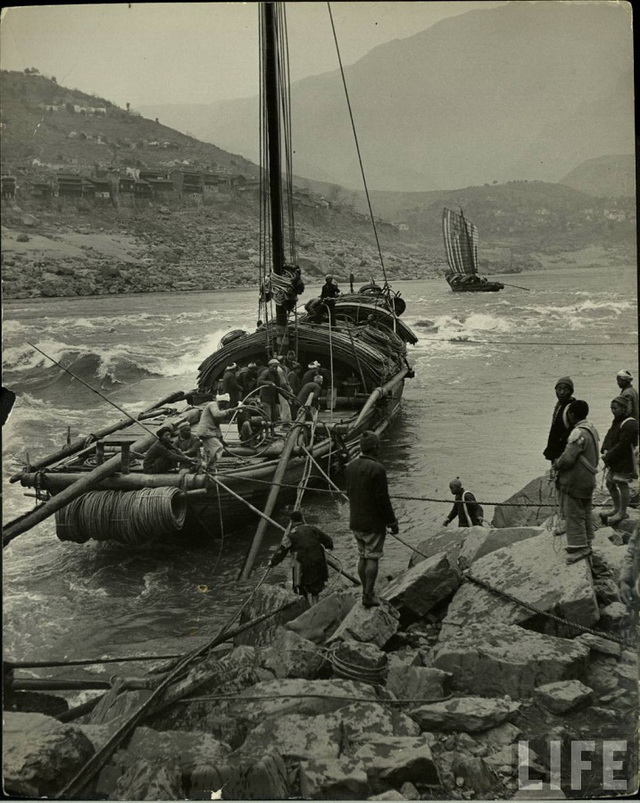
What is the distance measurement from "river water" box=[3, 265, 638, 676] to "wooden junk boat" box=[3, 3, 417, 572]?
14 cm

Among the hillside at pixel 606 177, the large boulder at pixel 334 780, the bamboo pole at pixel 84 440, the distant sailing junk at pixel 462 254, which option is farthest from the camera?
the distant sailing junk at pixel 462 254

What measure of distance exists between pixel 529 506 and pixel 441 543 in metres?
0.65

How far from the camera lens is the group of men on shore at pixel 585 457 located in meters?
3.82

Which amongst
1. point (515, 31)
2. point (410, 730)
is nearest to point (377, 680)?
point (410, 730)

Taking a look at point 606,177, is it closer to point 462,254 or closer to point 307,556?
point 462,254

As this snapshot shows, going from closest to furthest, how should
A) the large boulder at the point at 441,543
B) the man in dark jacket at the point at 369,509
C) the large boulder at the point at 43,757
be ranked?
the large boulder at the point at 43,757
the man in dark jacket at the point at 369,509
the large boulder at the point at 441,543

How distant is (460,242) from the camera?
4.95m

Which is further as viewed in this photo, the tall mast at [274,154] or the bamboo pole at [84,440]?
the tall mast at [274,154]

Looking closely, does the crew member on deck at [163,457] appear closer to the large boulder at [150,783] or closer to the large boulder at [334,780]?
the large boulder at [150,783]

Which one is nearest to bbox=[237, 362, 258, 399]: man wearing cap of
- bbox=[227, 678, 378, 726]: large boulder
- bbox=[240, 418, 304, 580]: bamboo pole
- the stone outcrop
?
bbox=[240, 418, 304, 580]: bamboo pole

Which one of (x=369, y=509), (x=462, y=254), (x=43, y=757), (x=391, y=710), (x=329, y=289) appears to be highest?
(x=462, y=254)

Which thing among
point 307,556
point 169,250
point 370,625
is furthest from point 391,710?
point 169,250

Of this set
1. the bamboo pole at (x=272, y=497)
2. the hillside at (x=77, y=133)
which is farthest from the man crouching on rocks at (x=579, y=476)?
the hillside at (x=77, y=133)

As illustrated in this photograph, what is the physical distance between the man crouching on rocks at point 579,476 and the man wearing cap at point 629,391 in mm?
243
